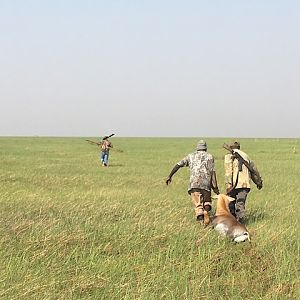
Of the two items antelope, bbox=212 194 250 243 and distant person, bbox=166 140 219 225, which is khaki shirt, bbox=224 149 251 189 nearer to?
distant person, bbox=166 140 219 225

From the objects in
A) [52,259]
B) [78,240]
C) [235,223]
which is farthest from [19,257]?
[235,223]

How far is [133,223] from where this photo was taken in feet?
31.5

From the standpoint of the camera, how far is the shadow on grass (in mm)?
10630

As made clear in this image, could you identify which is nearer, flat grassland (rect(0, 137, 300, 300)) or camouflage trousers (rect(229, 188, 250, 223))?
flat grassland (rect(0, 137, 300, 300))

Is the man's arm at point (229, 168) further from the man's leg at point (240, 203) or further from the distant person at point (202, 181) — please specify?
the distant person at point (202, 181)

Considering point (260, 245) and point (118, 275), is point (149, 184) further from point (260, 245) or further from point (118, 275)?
point (118, 275)

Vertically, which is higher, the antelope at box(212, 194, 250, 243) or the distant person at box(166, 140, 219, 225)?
the distant person at box(166, 140, 219, 225)

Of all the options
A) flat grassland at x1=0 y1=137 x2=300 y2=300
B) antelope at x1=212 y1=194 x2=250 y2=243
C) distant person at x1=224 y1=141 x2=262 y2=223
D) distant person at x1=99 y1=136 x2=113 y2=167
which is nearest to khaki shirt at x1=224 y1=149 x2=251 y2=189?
distant person at x1=224 y1=141 x2=262 y2=223

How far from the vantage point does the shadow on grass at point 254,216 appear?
34.9 feet

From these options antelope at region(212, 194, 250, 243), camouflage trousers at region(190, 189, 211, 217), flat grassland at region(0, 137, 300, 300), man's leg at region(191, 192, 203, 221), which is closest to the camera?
flat grassland at region(0, 137, 300, 300)

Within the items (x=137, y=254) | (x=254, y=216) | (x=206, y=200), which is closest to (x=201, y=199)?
(x=206, y=200)

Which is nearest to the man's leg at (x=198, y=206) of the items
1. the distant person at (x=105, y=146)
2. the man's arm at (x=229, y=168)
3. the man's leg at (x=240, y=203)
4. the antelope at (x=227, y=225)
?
the antelope at (x=227, y=225)

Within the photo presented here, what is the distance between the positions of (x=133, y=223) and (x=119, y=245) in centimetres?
180

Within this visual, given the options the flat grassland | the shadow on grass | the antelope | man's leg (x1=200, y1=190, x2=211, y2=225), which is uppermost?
man's leg (x1=200, y1=190, x2=211, y2=225)
